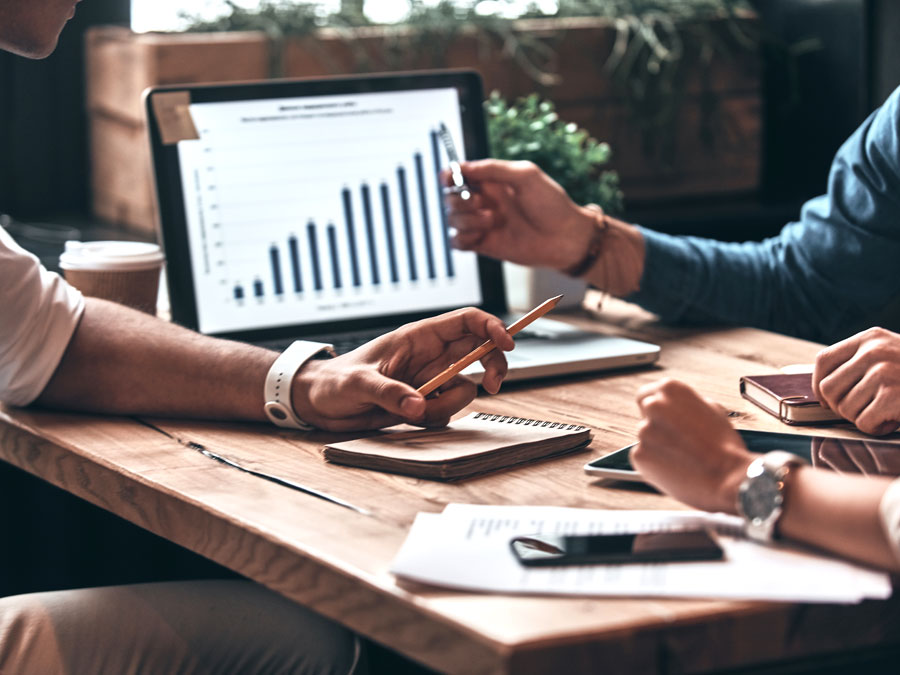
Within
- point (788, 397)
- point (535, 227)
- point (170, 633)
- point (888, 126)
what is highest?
point (888, 126)

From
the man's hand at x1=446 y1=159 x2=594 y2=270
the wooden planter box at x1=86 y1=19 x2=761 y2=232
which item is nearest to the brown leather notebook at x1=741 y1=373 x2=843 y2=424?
the man's hand at x1=446 y1=159 x2=594 y2=270

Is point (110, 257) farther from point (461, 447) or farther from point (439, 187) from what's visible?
point (461, 447)

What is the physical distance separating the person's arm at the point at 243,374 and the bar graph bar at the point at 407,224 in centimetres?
39

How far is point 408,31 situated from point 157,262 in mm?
985

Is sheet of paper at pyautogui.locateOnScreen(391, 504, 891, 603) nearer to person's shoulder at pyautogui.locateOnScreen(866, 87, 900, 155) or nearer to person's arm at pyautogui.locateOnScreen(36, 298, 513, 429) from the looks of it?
person's arm at pyautogui.locateOnScreen(36, 298, 513, 429)

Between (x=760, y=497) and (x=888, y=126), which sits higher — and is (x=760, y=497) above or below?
below

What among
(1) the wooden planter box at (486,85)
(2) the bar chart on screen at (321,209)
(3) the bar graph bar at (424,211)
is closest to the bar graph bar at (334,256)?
(2) the bar chart on screen at (321,209)

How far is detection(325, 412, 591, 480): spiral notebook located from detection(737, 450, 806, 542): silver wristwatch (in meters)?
0.23

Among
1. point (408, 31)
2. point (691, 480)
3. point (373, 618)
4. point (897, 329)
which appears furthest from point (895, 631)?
point (408, 31)

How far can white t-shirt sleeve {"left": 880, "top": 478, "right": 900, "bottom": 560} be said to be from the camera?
70cm

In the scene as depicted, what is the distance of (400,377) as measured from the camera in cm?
109

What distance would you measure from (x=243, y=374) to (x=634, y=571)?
52cm

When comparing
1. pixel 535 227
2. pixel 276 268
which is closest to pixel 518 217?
pixel 535 227

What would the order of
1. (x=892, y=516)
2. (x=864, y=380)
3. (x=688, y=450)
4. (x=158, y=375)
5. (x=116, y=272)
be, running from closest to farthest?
(x=892, y=516) < (x=688, y=450) < (x=864, y=380) < (x=158, y=375) < (x=116, y=272)
